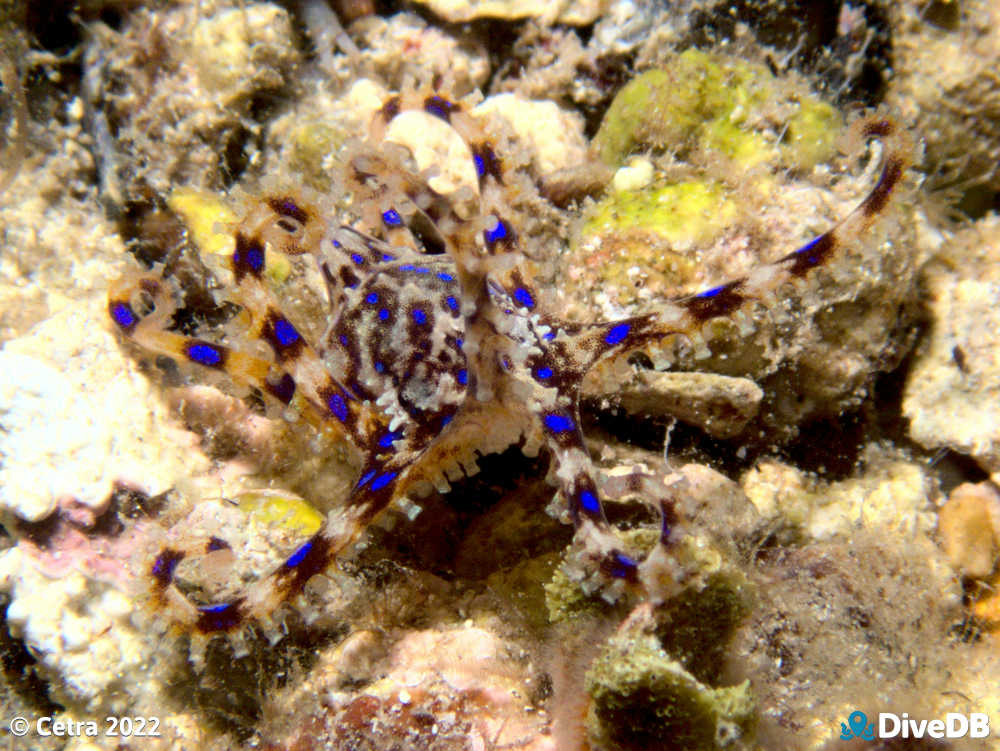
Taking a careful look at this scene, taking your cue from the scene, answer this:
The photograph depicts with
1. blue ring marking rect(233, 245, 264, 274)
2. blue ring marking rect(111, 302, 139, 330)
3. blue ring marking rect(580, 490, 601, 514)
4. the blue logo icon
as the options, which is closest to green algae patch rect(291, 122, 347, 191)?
blue ring marking rect(233, 245, 264, 274)

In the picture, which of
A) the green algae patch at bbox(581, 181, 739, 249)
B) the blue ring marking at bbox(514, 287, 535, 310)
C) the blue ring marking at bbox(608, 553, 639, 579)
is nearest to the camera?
the blue ring marking at bbox(608, 553, 639, 579)

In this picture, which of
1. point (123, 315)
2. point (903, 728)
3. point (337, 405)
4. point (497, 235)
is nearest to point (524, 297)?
point (497, 235)

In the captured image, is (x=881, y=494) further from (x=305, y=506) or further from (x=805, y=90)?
(x=305, y=506)

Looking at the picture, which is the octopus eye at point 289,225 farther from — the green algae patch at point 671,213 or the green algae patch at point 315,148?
the green algae patch at point 671,213

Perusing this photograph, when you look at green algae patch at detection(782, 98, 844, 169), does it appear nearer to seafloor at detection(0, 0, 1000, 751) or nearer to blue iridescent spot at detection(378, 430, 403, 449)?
seafloor at detection(0, 0, 1000, 751)

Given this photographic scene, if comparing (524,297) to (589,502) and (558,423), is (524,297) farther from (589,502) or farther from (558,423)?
(589,502)

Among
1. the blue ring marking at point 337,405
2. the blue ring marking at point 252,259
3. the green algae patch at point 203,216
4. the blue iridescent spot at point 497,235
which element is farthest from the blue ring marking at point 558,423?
the green algae patch at point 203,216
